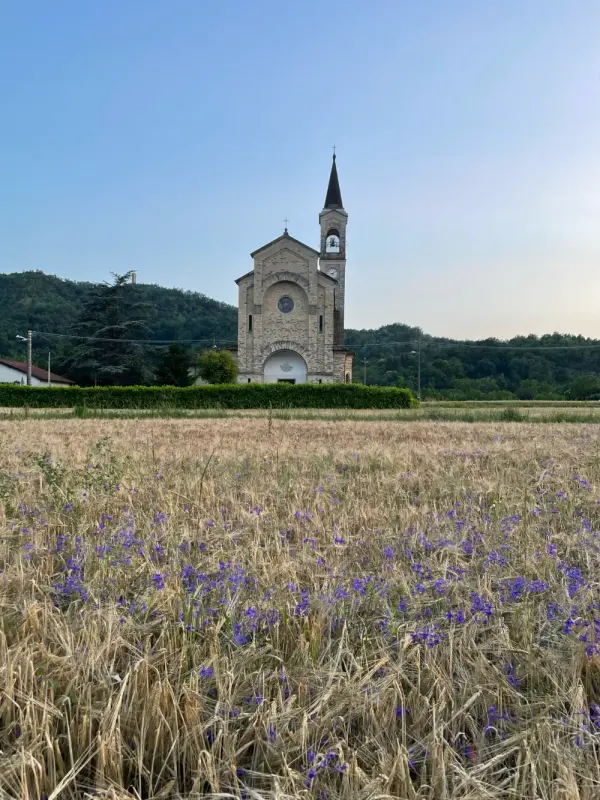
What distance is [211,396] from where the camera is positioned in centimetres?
3344

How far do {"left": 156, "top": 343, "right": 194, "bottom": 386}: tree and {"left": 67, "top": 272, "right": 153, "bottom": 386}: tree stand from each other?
233 inches

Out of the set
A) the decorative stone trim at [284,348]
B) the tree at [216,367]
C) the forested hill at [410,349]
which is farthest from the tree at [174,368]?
the forested hill at [410,349]

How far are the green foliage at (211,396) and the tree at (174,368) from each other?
41.0 ft

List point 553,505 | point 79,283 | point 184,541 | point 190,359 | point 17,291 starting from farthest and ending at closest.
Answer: point 79,283, point 17,291, point 190,359, point 553,505, point 184,541

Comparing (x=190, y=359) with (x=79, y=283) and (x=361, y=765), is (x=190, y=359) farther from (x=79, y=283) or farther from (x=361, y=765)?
(x=79, y=283)

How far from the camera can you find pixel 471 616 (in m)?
2.03

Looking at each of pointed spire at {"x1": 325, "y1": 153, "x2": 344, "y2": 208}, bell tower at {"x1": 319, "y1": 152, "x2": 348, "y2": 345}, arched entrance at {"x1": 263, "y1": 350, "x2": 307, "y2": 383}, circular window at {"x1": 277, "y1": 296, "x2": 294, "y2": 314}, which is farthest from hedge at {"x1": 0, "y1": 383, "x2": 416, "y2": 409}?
pointed spire at {"x1": 325, "y1": 153, "x2": 344, "y2": 208}

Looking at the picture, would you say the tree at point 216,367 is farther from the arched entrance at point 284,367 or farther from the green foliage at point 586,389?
the green foliage at point 586,389

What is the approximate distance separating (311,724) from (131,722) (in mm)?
450

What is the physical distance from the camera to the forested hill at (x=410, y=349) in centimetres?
7462

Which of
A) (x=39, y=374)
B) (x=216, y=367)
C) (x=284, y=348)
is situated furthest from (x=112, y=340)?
(x=284, y=348)

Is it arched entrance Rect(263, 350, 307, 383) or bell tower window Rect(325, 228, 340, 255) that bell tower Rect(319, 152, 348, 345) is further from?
arched entrance Rect(263, 350, 307, 383)

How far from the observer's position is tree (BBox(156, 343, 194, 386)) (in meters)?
46.6

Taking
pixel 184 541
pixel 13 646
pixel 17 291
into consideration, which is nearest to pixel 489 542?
pixel 184 541
